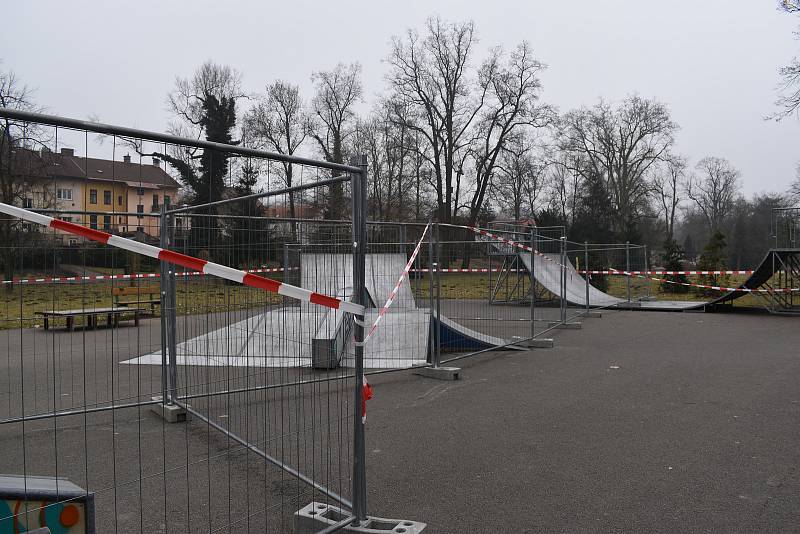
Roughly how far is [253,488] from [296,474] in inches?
13.8

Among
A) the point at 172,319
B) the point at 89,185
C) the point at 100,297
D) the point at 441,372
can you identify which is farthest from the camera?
the point at 441,372

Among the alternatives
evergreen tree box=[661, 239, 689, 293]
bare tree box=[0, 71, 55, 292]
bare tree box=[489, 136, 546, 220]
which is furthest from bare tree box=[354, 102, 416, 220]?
bare tree box=[0, 71, 55, 292]

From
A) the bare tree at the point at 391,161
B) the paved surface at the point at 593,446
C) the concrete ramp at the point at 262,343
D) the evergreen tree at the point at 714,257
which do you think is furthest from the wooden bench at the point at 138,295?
the bare tree at the point at 391,161

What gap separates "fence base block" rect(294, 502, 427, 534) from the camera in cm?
344

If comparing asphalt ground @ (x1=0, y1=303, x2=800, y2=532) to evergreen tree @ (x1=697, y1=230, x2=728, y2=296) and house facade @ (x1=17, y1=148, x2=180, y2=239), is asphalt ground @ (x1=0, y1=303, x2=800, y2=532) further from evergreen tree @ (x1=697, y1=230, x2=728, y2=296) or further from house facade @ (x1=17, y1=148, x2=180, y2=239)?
evergreen tree @ (x1=697, y1=230, x2=728, y2=296)

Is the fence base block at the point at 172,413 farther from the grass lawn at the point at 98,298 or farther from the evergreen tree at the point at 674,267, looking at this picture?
the evergreen tree at the point at 674,267

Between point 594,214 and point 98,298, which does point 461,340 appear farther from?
point 594,214

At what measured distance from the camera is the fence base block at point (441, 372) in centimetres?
834

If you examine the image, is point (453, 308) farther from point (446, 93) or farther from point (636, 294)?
point (446, 93)

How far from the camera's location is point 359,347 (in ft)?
11.6

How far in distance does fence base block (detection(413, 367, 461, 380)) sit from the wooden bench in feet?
12.7

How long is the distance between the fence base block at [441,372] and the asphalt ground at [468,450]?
138 mm

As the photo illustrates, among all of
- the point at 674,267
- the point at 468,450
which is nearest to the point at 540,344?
the point at 468,450

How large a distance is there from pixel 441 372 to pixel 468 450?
Answer: 3113 millimetres
